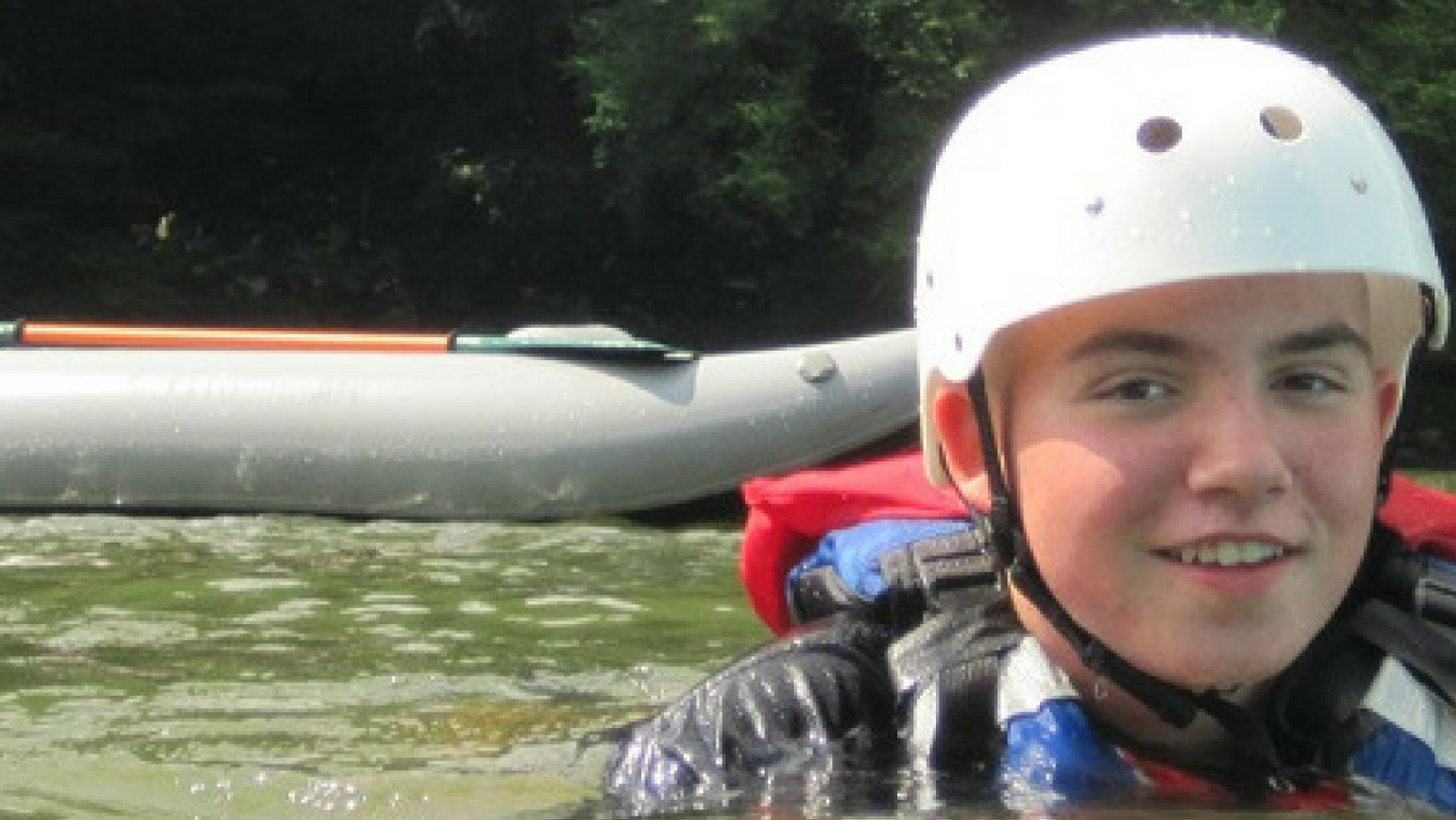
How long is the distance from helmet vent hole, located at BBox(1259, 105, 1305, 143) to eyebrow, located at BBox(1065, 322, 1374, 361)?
0.21 meters

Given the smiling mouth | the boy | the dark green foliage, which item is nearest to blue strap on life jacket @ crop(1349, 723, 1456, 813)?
the boy

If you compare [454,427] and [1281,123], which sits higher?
[1281,123]

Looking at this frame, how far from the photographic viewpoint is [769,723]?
2750mm

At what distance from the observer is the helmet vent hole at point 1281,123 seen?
263 centimetres

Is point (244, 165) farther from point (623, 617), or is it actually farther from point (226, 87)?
point (623, 617)

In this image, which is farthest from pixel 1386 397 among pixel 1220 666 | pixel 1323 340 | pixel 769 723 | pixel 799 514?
pixel 799 514

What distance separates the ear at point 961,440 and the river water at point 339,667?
325mm

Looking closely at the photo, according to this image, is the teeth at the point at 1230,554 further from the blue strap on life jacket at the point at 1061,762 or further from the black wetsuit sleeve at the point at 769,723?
the black wetsuit sleeve at the point at 769,723

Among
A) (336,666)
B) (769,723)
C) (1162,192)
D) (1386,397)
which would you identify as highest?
(1162,192)

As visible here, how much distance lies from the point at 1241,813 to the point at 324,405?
6.75m

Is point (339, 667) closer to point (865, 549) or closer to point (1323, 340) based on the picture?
point (865, 549)

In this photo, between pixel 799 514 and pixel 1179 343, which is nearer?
pixel 1179 343

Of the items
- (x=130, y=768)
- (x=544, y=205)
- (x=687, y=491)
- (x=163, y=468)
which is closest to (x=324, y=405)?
(x=163, y=468)

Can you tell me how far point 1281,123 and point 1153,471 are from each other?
412 millimetres
